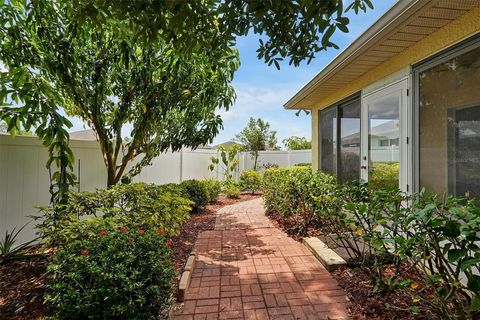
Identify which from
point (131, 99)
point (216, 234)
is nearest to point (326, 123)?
point (216, 234)

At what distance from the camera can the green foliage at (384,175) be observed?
13.0 ft

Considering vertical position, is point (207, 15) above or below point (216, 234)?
above

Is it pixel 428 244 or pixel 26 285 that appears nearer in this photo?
pixel 428 244

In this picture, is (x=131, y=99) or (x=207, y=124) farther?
(x=207, y=124)

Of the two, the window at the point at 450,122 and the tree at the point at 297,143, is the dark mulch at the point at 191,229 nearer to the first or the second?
the window at the point at 450,122

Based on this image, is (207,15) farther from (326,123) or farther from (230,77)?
(326,123)

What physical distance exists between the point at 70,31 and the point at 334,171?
5270mm

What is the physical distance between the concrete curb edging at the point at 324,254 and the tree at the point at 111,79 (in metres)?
2.81

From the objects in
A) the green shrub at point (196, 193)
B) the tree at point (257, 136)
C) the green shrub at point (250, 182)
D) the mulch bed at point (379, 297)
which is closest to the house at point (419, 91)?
the mulch bed at point (379, 297)

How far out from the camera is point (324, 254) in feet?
12.5

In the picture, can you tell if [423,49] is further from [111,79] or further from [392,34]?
[111,79]

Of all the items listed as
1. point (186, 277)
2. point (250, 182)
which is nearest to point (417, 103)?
point (186, 277)

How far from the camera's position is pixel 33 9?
366 centimetres

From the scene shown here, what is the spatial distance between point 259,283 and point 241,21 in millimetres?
2770
